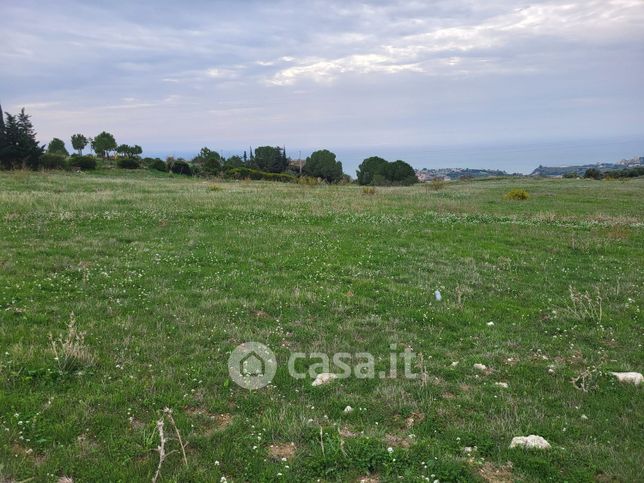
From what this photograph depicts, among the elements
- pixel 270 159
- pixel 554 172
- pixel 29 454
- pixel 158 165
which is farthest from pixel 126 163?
pixel 554 172

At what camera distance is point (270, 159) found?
93812 mm

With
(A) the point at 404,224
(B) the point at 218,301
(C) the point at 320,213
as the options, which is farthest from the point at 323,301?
(C) the point at 320,213

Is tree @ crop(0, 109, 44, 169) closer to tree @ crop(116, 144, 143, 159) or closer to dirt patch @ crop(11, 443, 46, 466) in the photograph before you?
tree @ crop(116, 144, 143, 159)

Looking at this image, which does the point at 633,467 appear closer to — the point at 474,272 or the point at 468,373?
the point at 468,373

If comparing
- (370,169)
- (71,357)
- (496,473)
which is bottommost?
(496,473)

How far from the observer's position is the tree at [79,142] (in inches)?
2899

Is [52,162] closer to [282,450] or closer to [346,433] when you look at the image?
[282,450]

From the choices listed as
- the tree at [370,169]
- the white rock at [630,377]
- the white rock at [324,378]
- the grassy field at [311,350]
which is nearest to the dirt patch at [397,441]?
the grassy field at [311,350]

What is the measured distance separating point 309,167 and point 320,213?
72293 millimetres

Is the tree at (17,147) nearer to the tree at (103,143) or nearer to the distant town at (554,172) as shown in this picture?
the tree at (103,143)

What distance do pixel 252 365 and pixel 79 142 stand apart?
7856cm

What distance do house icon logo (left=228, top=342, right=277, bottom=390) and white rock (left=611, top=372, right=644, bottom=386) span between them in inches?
206

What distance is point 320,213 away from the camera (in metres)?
22.6

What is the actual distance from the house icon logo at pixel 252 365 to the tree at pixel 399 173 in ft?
239
